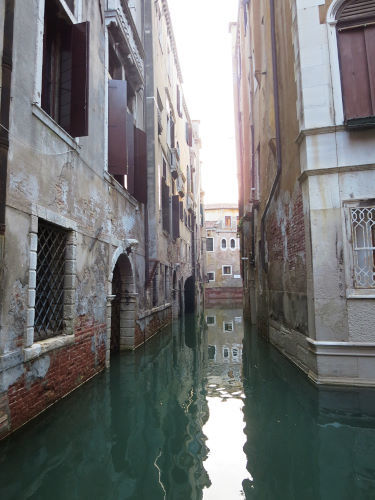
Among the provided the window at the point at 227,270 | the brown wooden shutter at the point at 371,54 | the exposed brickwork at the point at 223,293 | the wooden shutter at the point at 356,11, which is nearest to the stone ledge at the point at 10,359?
the brown wooden shutter at the point at 371,54

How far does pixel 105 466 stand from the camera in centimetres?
276

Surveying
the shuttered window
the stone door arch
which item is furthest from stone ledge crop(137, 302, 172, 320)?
the shuttered window

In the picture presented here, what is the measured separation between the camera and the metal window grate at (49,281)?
4251 millimetres

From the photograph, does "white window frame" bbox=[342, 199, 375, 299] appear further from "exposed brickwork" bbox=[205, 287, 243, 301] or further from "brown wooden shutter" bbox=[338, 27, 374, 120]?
"exposed brickwork" bbox=[205, 287, 243, 301]

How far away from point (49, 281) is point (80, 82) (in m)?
2.64

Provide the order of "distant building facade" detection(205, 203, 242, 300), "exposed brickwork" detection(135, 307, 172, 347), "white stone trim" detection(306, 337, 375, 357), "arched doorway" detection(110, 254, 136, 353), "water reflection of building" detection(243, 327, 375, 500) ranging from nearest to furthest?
1. "water reflection of building" detection(243, 327, 375, 500)
2. "white stone trim" detection(306, 337, 375, 357)
3. "arched doorway" detection(110, 254, 136, 353)
4. "exposed brickwork" detection(135, 307, 172, 347)
5. "distant building facade" detection(205, 203, 242, 300)

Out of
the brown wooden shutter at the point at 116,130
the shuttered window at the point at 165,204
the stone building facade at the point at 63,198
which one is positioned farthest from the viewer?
the shuttered window at the point at 165,204

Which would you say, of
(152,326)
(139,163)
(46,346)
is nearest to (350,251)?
(46,346)

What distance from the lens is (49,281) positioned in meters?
4.46

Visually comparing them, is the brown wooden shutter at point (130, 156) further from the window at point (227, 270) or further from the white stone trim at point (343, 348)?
the window at point (227, 270)

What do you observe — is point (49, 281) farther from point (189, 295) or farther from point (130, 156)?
point (189, 295)

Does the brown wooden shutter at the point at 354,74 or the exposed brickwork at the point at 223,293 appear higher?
the brown wooden shutter at the point at 354,74

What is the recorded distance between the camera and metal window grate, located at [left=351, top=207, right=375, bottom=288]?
4.59m

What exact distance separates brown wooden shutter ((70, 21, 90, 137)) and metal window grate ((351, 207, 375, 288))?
3713 mm
